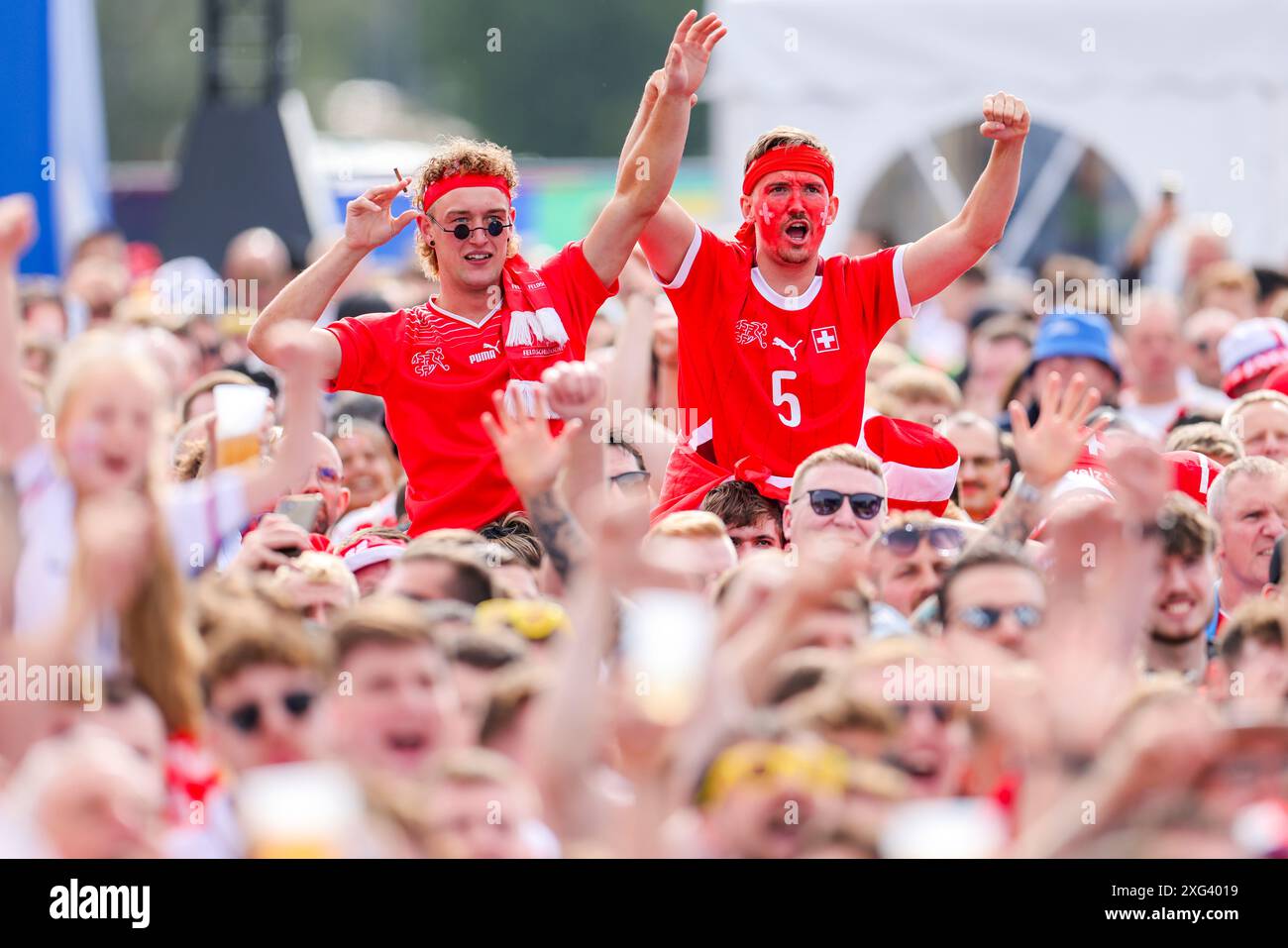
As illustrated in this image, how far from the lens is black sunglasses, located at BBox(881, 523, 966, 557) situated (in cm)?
555

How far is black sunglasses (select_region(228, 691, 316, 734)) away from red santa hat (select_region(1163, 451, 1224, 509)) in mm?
3306

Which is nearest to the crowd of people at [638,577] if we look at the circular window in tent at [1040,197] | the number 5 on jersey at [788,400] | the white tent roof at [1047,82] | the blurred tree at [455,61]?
the number 5 on jersey at [788,400]

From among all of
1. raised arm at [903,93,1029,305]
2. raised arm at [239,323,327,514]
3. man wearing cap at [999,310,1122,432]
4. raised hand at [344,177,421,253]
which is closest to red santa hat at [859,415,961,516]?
raised arm at [903,93,1029,305]

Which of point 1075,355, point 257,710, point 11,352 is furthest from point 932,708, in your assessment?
point 1075,355

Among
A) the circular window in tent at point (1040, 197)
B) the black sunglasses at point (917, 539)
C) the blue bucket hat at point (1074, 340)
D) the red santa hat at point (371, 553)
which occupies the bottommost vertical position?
the black sunglasses at point (917, 539)

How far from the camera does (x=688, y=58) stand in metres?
5.97

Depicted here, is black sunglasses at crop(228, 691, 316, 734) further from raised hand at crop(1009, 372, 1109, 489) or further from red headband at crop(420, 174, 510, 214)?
red headband at crop(420, 174, 510, 214)

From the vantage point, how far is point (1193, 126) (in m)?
14.3

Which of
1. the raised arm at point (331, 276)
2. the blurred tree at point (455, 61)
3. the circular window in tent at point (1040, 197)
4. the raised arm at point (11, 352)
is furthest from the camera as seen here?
the blurred tree at point (455, 61)

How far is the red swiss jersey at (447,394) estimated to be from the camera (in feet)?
19.9

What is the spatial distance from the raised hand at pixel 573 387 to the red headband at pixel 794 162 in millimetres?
1615

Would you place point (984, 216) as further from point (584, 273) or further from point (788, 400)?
point (584, 273)

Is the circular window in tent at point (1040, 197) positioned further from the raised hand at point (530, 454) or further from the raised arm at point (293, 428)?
the raised arm at point (293, 428)
